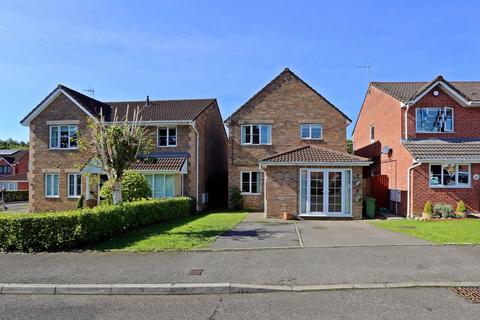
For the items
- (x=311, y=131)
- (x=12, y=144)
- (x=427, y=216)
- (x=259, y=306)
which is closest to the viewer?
(x=259, y=306)

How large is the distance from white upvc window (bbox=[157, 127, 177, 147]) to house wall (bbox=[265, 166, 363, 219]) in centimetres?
754

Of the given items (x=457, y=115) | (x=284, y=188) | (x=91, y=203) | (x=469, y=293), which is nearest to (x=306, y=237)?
(x=469, y=293)

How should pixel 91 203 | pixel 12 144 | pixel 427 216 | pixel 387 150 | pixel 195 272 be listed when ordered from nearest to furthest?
1. pixel 195 272
2. pixel 427 216
3. pixel 387 150
4. pixel 91 203
5. pixel 12 144

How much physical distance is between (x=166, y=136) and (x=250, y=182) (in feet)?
20.1

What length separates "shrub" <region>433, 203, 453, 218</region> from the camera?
1761 centimetres

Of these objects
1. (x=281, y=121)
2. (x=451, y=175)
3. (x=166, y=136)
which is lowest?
(x=451, y=175)

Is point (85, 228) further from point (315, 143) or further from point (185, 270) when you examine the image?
point (315, 143)

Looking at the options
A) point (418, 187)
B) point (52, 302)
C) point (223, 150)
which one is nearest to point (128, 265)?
point (52, 302)

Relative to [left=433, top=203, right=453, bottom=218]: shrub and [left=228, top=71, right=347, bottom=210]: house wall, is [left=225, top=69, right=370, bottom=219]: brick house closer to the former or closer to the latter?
[left=228, top=71, right=347, bottom=210]: house wall

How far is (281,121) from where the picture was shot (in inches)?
936

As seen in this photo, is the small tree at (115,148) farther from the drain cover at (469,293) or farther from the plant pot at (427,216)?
the plant pot at (427,216)

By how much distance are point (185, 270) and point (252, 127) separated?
1688 centimetres

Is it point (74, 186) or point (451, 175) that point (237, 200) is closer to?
point (74, 186)

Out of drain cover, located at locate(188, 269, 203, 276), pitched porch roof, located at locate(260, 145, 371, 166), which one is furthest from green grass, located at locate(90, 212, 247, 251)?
pitched porch roof, located at locate(260, 145, 371, 166)
